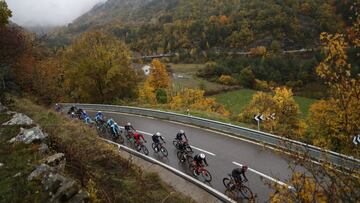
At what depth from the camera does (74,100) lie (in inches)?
1674

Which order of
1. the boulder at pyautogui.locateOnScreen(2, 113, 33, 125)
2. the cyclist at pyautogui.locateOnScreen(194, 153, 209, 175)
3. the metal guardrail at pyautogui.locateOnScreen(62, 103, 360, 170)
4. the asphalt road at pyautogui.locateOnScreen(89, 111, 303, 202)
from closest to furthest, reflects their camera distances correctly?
1. the boulder at pyautogui.locateOnScreen(2, 113, 33, 125)
2. the metal guardrail at pyautogui.locateOnScreen(62, 103, 360, 170)
3. the asphalt road at pyautogui.locateOnScreen(89, 111, 303, 202)
4. the cyclist at pyautogui.locateOnScreen(194, 153, 209, 175)

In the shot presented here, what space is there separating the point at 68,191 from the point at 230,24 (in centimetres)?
16019

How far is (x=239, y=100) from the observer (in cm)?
7269

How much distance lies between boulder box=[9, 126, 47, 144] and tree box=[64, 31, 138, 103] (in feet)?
81.8

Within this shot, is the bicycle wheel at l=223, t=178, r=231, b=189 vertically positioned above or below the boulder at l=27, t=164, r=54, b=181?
below

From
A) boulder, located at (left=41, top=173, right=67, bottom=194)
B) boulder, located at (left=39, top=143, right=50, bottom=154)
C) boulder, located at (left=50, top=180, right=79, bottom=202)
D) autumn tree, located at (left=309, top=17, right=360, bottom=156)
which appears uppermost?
autumn tree, located at (left=309, top=17, right=360, bottom=156)

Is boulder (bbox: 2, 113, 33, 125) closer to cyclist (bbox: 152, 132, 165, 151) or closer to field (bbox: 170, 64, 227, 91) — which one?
cyclist (bbox: 152, 132, 165, 151)

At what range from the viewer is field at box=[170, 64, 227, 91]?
275ft

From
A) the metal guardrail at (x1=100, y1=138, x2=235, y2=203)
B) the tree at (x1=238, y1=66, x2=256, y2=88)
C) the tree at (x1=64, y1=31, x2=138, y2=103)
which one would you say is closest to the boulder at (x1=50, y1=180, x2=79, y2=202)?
the metal guardrail at (x1=100, y1=138, x2=235, y2=203)

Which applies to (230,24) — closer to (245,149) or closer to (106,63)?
(106,63)

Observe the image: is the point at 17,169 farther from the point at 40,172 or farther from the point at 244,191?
the point at 244,191

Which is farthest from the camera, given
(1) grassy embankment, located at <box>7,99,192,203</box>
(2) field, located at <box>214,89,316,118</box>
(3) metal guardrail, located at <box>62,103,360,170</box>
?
(2) field, located at <box>214,89,316,118</box>

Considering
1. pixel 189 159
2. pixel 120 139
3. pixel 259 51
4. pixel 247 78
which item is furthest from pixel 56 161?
pixel 259 51

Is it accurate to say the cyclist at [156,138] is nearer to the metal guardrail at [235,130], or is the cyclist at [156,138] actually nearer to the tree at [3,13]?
the metal guardrail at [235,130]
